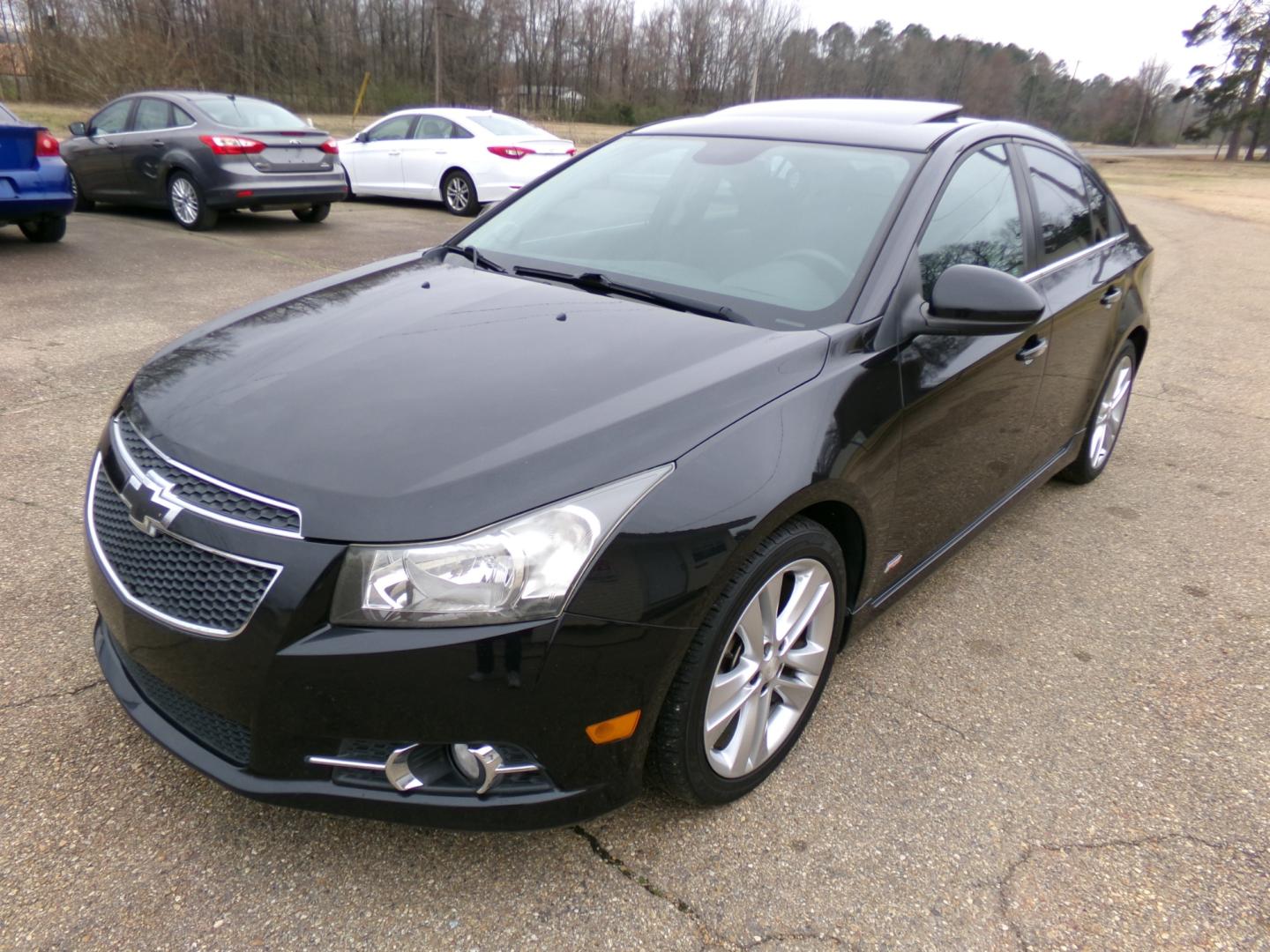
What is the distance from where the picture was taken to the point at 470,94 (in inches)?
1917

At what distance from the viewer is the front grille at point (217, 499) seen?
1.79 metres

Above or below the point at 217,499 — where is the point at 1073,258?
above

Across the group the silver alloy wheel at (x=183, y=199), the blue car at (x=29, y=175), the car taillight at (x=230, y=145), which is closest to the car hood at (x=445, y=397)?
the blue car at (x=29, y=175)

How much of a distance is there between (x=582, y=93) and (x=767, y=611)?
5625cm

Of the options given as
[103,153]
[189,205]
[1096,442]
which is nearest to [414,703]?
[1096,442]

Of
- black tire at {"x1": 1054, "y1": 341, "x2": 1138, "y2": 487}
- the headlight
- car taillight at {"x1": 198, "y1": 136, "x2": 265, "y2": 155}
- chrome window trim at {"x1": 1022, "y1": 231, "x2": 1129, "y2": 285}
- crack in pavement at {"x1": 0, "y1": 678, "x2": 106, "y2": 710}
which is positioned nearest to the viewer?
the headlight

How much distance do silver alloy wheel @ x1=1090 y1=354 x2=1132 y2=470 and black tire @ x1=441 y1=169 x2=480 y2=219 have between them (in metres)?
9.46

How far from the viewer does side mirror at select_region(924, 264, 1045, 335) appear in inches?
97.2

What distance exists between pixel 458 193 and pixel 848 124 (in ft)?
33.1

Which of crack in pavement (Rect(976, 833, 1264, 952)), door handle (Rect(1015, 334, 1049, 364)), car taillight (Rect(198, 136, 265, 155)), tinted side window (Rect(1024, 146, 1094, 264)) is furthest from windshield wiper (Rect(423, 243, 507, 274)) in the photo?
car taillight (Rect(198, 136, 265, 155))

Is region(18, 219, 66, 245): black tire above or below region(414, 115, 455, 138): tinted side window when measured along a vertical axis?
below

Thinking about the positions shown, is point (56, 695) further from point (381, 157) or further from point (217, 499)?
point (381, 157)

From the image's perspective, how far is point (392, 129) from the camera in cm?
1292

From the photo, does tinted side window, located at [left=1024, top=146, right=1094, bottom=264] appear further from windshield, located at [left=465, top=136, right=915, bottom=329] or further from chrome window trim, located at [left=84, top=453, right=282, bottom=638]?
chrome window trim, located at [left=84, top=453, right=282, bottom=638]
